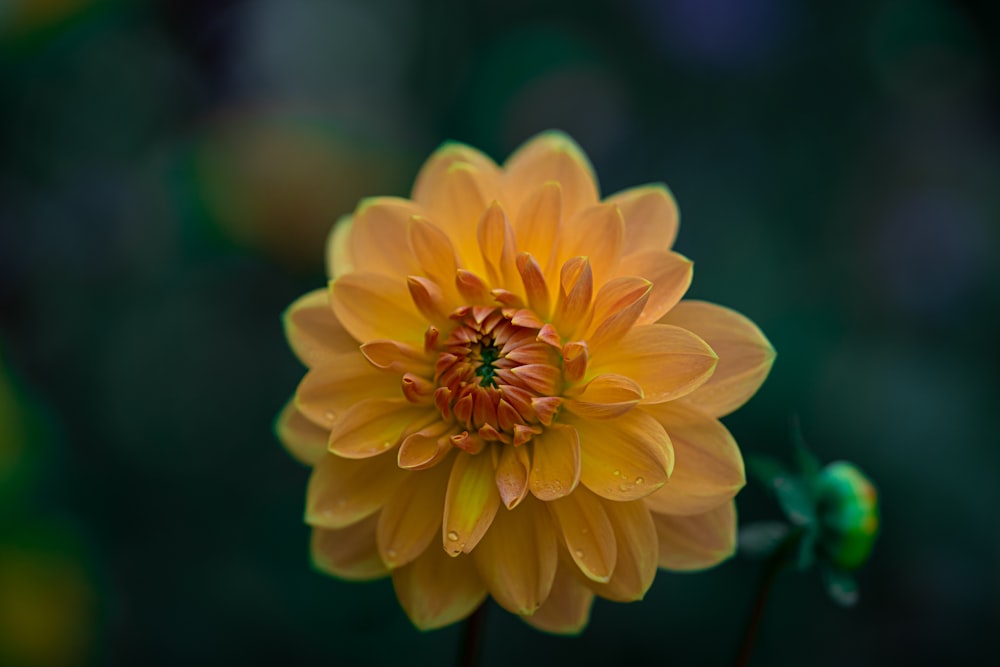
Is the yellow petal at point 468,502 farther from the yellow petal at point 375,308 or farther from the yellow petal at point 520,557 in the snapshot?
the yellow petal at point 375,308

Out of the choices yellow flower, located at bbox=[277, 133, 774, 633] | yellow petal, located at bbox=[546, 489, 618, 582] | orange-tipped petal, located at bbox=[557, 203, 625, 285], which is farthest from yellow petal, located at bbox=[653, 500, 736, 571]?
orange-tipped petal, located at bbox=[557, 203, 625, 285]

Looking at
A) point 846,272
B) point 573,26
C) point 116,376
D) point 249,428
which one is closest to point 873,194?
point 846,272

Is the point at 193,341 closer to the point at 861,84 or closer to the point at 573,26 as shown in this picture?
the point at 573,26

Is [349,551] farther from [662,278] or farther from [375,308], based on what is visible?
[662,278]

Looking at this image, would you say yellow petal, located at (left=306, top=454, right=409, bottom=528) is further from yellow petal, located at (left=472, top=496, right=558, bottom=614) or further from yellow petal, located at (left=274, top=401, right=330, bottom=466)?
yellow petal, located at (left=472, top=496, right=558, bottom=614)

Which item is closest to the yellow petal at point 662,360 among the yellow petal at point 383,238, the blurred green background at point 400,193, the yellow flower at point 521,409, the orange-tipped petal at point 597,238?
the yellow flower at point 521,409

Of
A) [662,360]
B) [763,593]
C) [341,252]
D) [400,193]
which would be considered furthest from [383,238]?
[400,193]
